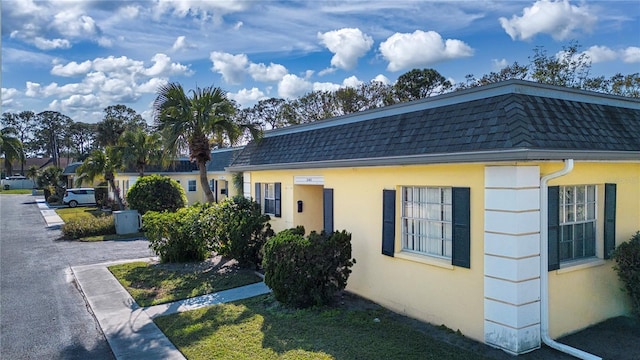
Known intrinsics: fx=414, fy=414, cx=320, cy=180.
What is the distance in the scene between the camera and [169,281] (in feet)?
34.3

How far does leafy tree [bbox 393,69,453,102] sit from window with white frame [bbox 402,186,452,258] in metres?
28.5

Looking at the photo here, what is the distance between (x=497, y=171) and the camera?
19.6 ft

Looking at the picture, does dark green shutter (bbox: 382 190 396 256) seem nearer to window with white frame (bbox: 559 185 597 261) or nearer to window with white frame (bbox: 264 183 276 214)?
window with white frame (bbox: 559 185 597 261)

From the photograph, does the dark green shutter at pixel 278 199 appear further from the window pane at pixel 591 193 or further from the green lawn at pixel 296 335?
the window pane at pixel 591 193

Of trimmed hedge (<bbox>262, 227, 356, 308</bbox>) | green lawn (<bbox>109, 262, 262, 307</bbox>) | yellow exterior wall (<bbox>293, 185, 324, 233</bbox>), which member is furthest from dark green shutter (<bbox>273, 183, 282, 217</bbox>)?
trimmed hedge (<bbox>262, 227, 356, 308</bbox>)

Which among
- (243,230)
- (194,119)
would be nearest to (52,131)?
(194,119)

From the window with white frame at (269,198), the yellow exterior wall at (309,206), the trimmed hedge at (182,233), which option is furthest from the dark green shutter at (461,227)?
the trimmed hedge at (182,233)

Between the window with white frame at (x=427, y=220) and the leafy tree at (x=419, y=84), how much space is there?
28.5 meters

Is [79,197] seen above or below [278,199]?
below

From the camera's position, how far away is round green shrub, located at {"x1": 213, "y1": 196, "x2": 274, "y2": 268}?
10969mm

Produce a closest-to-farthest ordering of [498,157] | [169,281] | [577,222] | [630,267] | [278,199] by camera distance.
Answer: [498,157] → [630,267] → [577,222] → [169,281] → [278,199]

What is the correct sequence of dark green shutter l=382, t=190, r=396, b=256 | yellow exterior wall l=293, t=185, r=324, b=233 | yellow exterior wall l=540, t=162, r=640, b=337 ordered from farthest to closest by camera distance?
yellow exterior wall l=293, t=185, r=324, b=233
dark green shutter l=382, t=190, r=396, b=256
yellow exterior wall l=540, t=162, r=640, b=337

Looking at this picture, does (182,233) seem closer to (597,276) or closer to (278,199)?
(278,199)

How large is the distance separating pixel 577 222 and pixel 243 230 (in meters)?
7.50
